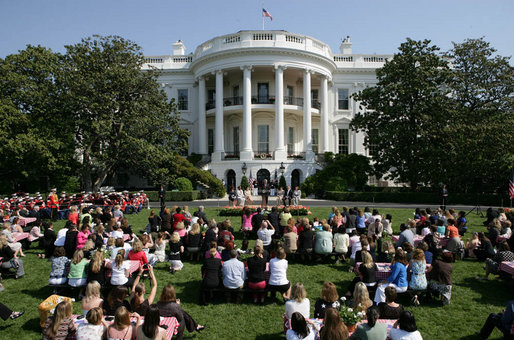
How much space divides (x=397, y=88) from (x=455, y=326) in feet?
78.4

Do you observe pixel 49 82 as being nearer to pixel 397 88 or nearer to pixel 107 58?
pixel 107 58

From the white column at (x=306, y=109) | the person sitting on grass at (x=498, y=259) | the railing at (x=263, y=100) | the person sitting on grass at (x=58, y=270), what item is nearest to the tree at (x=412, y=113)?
the white column at (x=306, y=109)

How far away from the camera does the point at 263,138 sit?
37969 mm

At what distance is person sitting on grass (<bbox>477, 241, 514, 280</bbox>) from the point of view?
27.9ft

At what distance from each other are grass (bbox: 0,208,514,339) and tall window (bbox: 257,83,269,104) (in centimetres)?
2885

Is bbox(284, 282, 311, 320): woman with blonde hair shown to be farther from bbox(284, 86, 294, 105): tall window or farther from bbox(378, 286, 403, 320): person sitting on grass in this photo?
bbox(284, 86, 294, 105): tall window

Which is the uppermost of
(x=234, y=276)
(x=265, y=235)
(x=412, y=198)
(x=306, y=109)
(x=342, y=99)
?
A: (x=342, y=99)

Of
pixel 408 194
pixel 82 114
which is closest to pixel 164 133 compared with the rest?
pixel 82 114

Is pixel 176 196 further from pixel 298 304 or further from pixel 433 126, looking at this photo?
pixel 298 304

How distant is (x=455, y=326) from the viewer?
6.53 metres

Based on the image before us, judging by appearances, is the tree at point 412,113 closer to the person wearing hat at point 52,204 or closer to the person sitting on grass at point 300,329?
the person wearing hat at point 52,204

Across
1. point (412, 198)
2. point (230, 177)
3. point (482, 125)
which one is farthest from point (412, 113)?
point (230, 177)

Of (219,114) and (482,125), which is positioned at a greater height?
(219,114)

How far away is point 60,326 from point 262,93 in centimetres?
3473
